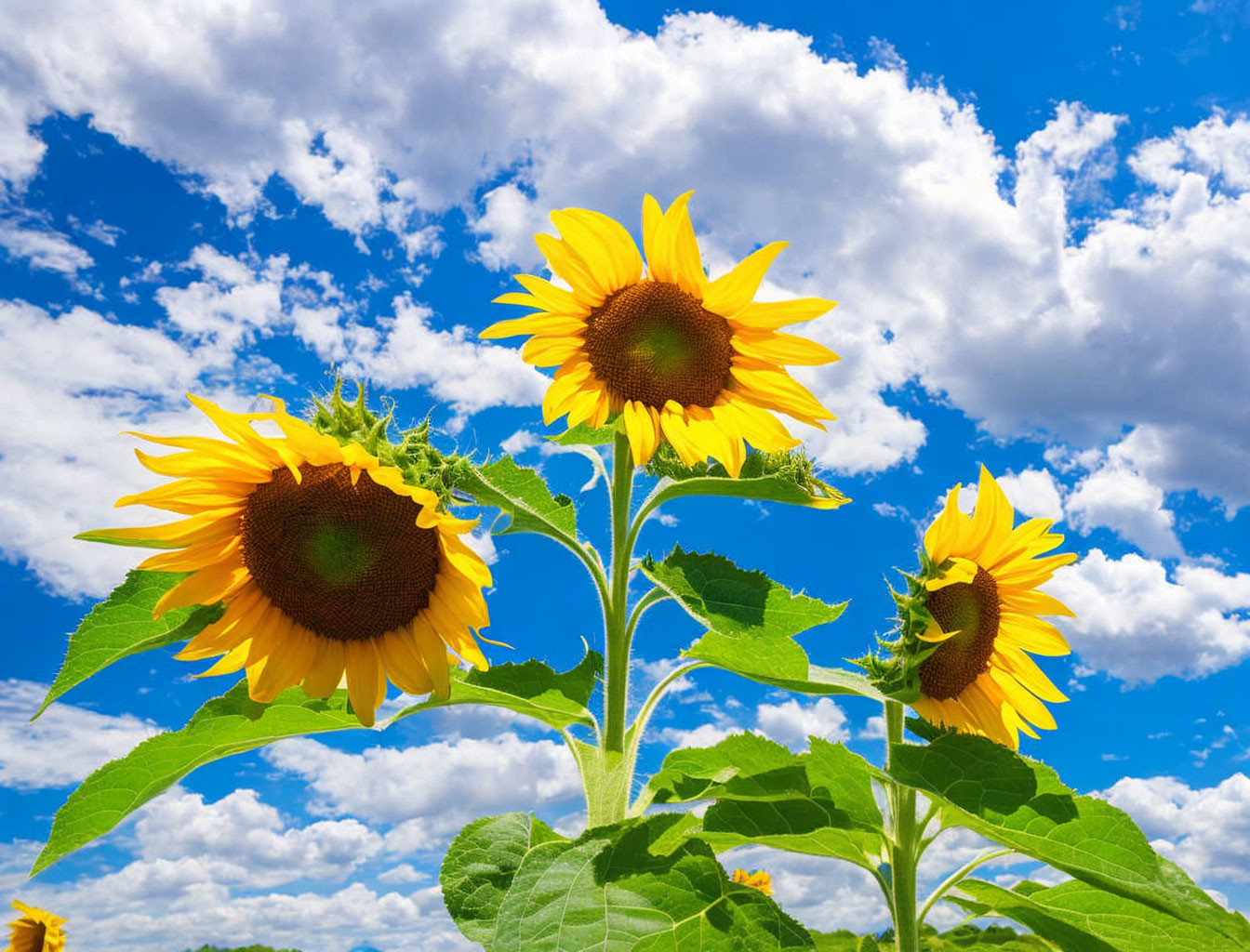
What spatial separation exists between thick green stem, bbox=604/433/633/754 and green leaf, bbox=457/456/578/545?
0.17m

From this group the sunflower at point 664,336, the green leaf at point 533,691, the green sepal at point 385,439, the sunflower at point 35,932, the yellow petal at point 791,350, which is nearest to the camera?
the green sepal at point 385,439

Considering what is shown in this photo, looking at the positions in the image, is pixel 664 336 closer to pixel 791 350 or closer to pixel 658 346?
pixel 658 346

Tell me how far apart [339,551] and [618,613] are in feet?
3.14

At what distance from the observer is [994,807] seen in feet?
10.0

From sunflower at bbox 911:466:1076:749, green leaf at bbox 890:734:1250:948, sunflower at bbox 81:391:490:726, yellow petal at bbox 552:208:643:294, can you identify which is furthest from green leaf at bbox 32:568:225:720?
sunflower at bbox 911:466:1076:749

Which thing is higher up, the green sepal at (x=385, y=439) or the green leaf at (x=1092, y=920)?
the green sepal at (x=385, y=439)

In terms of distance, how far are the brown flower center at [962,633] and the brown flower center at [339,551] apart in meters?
1.73

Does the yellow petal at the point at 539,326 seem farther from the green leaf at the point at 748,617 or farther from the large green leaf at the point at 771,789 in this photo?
the large green leaf at the point at 771,789

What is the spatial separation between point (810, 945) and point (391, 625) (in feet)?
4.76

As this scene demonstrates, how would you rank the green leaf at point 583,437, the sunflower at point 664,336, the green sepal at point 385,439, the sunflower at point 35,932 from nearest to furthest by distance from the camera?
the green sepal at point 385,439 → the sunflower at point 664,336 → the green leaf at point 583,437 → the sunflower at point 35,932

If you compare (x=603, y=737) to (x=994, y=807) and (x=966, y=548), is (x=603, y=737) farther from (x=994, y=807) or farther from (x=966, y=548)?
(x=966, y=548)

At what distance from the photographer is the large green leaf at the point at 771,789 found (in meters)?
2.96

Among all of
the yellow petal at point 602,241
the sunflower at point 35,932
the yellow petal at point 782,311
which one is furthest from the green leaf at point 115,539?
the sunflower at point 35,932

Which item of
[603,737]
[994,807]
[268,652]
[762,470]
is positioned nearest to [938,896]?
[994,807]
